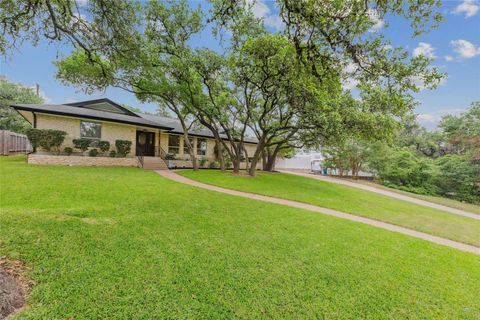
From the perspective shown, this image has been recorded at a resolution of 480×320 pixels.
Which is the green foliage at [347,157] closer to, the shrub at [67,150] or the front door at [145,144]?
the front door at [145,144]

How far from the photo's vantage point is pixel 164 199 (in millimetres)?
7031

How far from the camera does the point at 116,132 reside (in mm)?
15195

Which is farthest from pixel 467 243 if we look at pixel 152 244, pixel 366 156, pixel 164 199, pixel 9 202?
pixel 366 156

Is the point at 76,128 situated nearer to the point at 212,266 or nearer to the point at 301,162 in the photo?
the point at 212,266

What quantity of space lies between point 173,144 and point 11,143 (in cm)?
1364

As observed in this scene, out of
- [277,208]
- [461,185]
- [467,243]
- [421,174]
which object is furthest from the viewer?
[421,174]

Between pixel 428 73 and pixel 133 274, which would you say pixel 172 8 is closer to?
pixel 428 73

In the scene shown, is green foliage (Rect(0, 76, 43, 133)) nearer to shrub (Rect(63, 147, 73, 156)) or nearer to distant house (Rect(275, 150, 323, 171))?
shrub (Rect(63, 147, 73, 156))

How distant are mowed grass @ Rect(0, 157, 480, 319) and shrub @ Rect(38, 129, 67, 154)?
25.9 feet

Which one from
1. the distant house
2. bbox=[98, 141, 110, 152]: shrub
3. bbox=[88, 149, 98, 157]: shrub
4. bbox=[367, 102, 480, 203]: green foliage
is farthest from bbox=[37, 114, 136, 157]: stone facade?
the distant house

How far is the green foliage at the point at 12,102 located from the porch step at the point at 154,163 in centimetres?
1951

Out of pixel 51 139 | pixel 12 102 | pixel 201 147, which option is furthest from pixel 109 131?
pixel 12 102

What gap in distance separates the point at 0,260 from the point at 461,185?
27.0 m

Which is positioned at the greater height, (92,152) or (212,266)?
(92,152)
